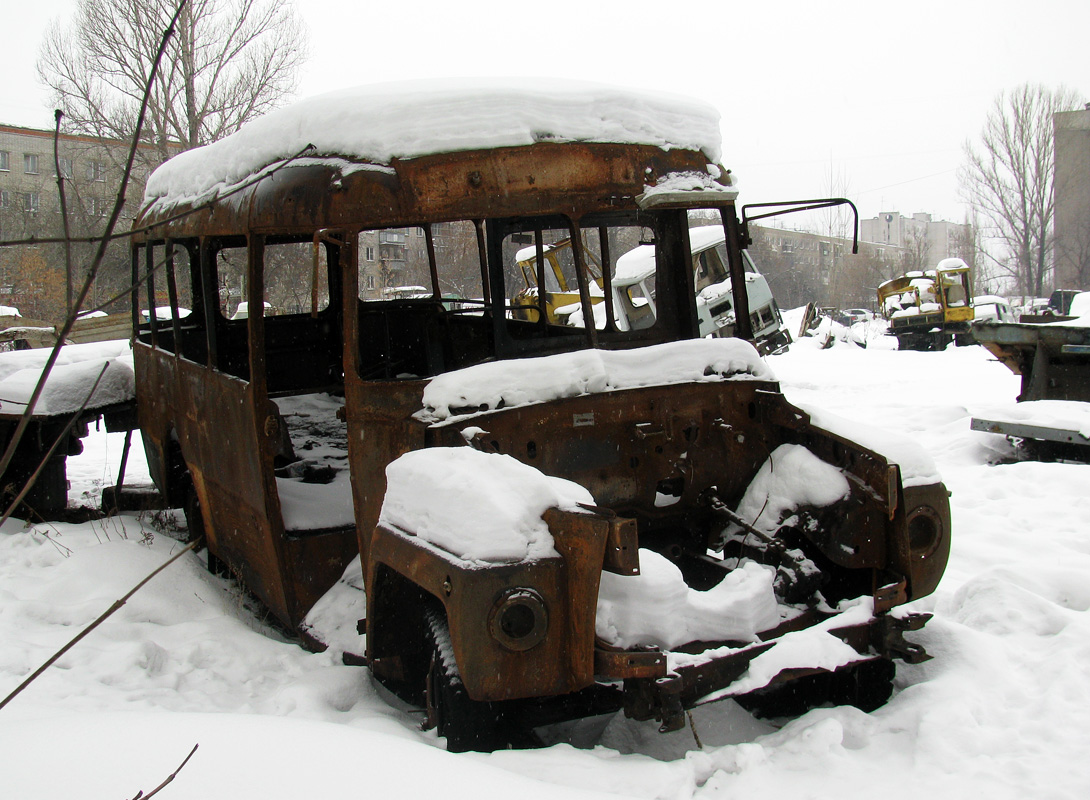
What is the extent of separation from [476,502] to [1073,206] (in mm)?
56020

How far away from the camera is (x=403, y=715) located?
358 cm

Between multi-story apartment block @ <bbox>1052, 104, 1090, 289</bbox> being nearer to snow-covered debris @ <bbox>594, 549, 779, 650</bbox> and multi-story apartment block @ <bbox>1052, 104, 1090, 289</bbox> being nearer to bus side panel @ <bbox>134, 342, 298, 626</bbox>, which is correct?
bus side panel @ <bbox>134, 342, 298, 626</bbox>

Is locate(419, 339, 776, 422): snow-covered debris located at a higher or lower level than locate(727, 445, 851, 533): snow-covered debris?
higher

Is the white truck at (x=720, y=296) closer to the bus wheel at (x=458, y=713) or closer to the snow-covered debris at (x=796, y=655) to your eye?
the snow-covered debris at (x=796, y=655)

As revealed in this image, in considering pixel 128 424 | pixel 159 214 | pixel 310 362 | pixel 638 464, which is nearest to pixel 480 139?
pixel 638 464

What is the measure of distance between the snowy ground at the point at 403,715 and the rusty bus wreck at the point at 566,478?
0.22 metres

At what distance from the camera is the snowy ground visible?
239 centimetres

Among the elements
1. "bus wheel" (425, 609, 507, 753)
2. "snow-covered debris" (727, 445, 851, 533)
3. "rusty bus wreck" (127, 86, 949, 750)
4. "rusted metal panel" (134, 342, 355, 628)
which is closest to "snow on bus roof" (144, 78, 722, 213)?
"rusty bus wreck" (127, 86, 949, 750)

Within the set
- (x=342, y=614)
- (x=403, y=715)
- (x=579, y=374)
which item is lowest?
(x=403, y=715)

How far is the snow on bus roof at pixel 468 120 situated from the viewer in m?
3.73

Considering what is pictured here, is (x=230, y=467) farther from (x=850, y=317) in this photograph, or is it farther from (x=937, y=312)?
(x=850, y=317)

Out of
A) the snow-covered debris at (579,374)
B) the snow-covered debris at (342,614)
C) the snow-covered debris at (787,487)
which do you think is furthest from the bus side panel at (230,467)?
the snow-covered debris at (787,487)

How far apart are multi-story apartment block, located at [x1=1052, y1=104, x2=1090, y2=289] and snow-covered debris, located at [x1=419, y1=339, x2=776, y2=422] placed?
50237mm

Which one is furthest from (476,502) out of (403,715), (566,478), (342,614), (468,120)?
(468,120)
